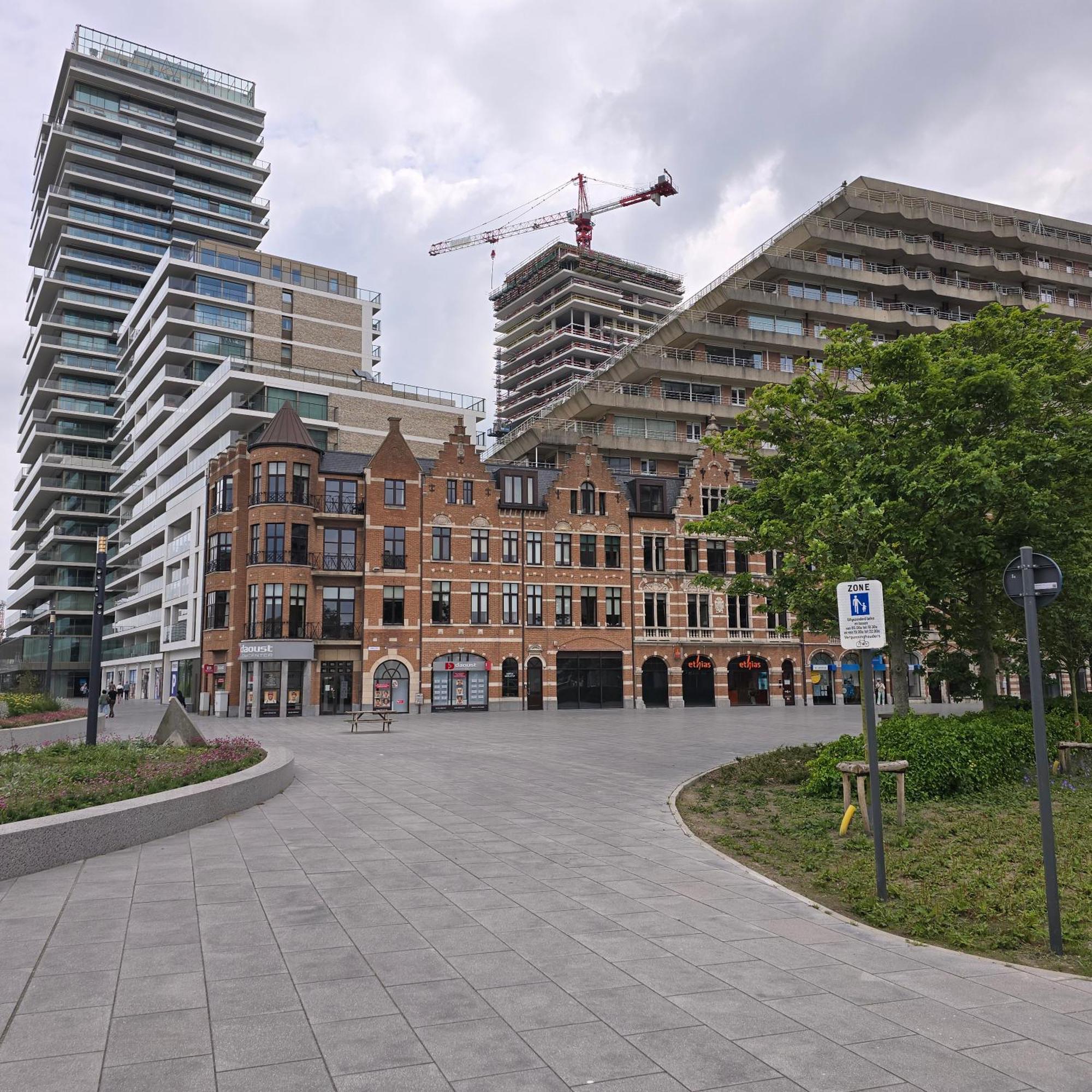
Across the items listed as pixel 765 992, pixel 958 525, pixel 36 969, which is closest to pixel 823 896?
pixel 765 992

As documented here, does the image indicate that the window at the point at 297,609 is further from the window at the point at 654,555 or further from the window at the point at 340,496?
the window at the point at 654,555

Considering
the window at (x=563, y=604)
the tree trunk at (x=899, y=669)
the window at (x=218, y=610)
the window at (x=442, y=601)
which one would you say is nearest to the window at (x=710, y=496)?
the window at (x=563, y=604)

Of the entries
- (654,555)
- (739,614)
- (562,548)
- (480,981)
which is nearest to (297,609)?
(562,548)

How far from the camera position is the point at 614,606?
170 ft

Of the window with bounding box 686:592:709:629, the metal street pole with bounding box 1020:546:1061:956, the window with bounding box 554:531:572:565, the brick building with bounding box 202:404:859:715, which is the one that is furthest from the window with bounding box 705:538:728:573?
the metal street pole with bounding box 1020:546:1061:956

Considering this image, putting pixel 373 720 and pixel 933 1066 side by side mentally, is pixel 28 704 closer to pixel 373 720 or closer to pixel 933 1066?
pixel 373 720

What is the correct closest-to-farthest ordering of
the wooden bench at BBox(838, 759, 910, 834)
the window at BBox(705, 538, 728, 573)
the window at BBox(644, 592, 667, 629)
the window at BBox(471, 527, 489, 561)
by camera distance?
the wooden bench at BBox(838, 759, 910, 834) < the window at BBox(471, 527, 489, 561) < the window at BBox(644, 592, 667, 629) < the window at BBox(705, 538, 728, 573)

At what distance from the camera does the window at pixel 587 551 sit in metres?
51.5

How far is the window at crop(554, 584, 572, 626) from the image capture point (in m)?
50.8

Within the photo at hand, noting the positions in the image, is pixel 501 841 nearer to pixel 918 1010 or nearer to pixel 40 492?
pixel 918 1010

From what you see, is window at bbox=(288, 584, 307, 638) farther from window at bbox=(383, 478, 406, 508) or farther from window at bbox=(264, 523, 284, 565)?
window at bbox=(383, 478, 406, 508)

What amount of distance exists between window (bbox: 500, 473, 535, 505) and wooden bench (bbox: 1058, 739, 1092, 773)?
35848 millimetres

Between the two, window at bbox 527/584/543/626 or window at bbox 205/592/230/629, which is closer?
window at bbox 205/592/230/629

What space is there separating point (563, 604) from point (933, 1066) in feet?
151
